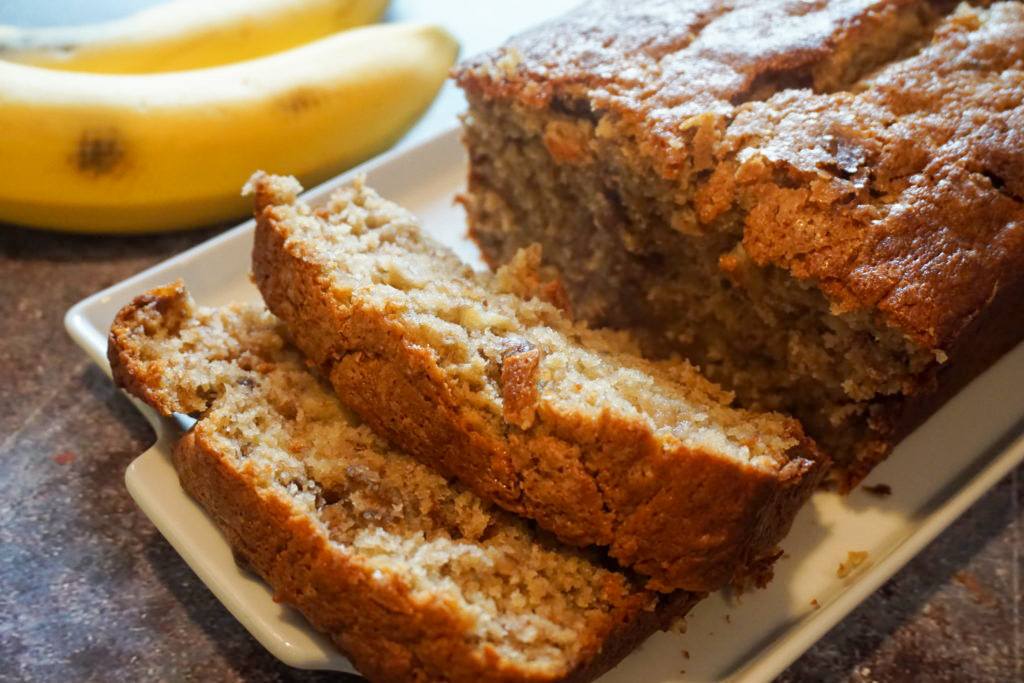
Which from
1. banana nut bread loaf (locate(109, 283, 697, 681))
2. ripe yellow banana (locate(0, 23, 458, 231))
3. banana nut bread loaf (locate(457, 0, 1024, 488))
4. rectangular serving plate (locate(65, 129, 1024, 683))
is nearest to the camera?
banana nut bread loaf (locate(109, 283, 697, 681))

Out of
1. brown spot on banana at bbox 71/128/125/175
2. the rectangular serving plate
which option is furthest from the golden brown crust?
brown spot on banana at bbox 71/128/125/175

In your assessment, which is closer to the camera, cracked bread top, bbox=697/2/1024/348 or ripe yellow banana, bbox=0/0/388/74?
cracked bread top, bbox=697/2/1024/348

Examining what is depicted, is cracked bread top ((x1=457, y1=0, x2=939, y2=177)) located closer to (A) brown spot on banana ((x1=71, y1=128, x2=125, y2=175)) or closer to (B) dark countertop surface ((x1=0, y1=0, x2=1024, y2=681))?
(A) brown spot on banana ((x1=71, y1=128, x2=125, y2=175))

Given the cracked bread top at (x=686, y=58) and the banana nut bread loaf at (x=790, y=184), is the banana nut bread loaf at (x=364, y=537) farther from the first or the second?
the cracked bread top at (x=686, y=58)

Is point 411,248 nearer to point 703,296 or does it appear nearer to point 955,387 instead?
point 703,296

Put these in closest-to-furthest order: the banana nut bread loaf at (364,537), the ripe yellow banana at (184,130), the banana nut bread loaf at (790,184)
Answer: the banana nut bread loaf at (364,537), the banana nut bread loaf at (790,184), the ripe yellow banana at (184,130)

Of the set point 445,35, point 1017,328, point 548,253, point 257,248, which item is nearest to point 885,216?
point 1017,328

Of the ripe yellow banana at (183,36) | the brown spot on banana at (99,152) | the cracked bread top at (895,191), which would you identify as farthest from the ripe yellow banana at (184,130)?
the cracked bread top at (895,191)
